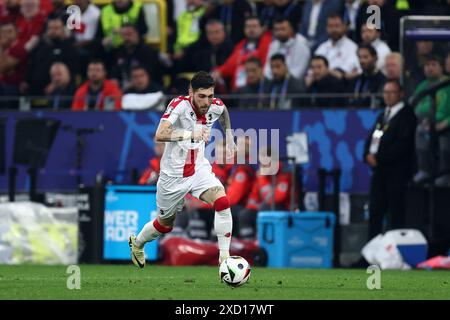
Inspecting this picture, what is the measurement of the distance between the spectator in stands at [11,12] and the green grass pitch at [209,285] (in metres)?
7.83

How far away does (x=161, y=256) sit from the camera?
19312 millimetres

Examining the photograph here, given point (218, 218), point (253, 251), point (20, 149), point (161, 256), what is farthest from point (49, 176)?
point (218, 218)

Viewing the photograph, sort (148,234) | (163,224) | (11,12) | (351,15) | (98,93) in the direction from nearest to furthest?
(163,224) < (148,234) < (351,15) < (98,93) < (11,12)

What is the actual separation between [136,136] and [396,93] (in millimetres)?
4351

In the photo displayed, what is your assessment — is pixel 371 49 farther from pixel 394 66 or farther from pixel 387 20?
pixel 387 20

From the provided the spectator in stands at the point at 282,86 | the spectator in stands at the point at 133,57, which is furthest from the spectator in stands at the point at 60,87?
the spectator in stands at the point at 282,86

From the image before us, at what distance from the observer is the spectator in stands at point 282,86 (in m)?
19.5

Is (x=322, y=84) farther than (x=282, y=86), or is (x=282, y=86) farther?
(x=282, y=86)

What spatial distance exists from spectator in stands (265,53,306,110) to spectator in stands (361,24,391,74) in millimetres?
1189

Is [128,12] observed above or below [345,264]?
above

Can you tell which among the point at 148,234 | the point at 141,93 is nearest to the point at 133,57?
the point at 141,93

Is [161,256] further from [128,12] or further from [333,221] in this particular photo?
[128,12]

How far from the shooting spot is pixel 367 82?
1919cm

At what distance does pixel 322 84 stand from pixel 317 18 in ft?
4.94
